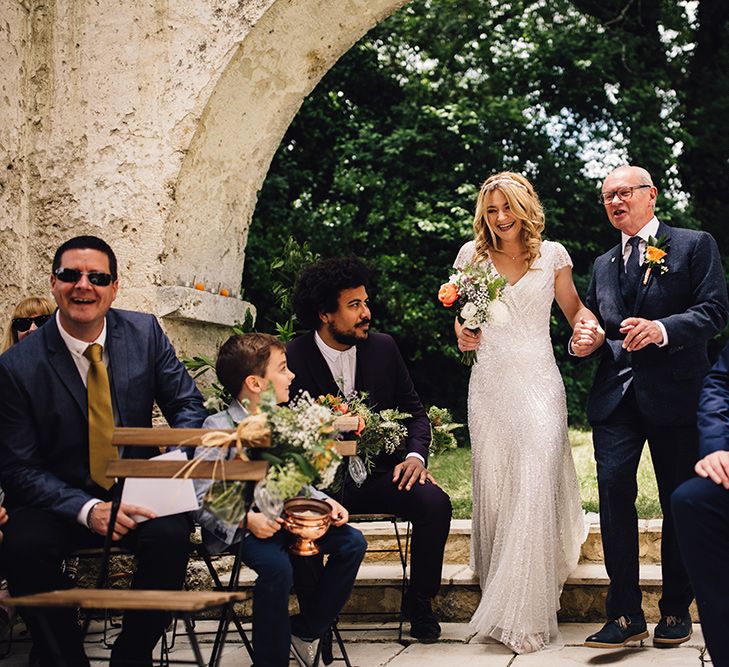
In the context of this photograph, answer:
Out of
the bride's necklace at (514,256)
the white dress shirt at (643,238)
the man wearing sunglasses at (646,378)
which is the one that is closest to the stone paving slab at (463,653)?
the man wearing sunglasses at (646,378)

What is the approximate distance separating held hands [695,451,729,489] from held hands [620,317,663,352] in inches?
39.0

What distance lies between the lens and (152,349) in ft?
14.9

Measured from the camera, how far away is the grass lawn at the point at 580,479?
7363 mm

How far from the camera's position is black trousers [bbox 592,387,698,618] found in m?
4.81

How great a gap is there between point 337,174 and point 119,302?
8414 millimetres

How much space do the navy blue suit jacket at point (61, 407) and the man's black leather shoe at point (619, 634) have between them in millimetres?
2099

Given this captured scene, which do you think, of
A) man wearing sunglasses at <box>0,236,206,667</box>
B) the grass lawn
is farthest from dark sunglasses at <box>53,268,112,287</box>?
the grass lawn

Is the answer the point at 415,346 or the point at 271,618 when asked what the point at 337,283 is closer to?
the point at 271,618

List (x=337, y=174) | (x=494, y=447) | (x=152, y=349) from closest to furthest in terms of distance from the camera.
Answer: (x=152, y=349) → (x=494, y=447) → (x=337, y=174)

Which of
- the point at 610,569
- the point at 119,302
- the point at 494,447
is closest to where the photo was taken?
the point at 610,569

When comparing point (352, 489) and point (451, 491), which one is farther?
point (451, 491)

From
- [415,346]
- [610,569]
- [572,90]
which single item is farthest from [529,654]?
[572,90]

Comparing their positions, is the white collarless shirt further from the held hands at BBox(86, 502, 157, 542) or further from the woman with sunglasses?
the held hands at BBox(86, 502, 157, 542)

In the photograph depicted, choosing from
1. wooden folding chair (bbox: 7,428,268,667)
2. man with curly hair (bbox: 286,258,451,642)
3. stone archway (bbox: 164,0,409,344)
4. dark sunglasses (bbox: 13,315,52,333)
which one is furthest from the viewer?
stone archway (bbox: 164,0,409,344)
